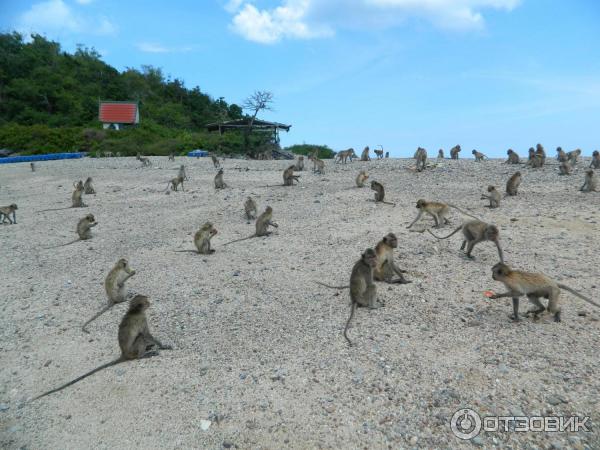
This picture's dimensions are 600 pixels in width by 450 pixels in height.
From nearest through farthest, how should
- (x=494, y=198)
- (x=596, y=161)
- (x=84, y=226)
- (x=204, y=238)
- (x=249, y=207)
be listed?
(x=204, y=238) < (x=84, y=226) < (x=494, y=198) < (x=249, y=207) < (x=596, y=161)

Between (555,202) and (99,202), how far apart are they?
15270 mm

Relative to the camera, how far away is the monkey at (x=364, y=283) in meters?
6.14

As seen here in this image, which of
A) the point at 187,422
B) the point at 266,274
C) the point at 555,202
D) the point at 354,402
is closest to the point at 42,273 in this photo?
the point at 266,274

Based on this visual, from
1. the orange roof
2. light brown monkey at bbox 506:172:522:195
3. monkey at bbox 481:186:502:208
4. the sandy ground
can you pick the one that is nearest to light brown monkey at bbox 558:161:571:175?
light brown monkey at bbox 506:172:522:195

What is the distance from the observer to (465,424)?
13.6 feet

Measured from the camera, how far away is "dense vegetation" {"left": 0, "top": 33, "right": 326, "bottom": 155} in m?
39.0

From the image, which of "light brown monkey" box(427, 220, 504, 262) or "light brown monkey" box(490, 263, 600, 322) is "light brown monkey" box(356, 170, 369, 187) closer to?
"light brown monkey" box(427, 220, 504, 262)

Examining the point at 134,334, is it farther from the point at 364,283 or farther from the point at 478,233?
Answer: the point at 478,233

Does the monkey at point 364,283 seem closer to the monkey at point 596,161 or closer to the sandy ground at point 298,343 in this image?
the sandy ground at point 298,343

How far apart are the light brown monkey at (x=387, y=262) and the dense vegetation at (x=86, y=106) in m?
30.5

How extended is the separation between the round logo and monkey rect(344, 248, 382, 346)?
210 cm

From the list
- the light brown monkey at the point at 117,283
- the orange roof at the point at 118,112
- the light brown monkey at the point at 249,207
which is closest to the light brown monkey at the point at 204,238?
the light brown monkey at the point at 117,283

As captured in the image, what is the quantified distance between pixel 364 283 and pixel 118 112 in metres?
49.1

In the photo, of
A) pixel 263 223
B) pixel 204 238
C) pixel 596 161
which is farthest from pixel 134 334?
pixel 596 161
